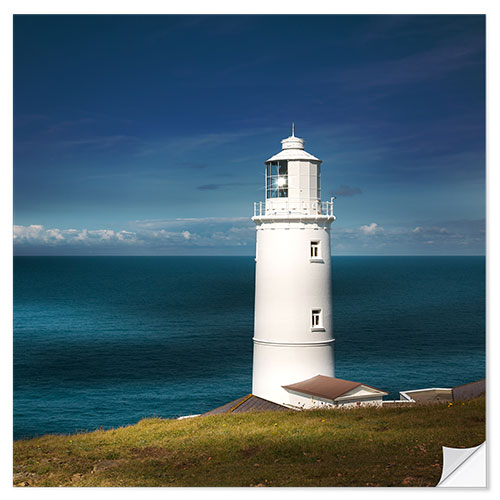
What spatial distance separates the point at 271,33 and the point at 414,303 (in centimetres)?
4783

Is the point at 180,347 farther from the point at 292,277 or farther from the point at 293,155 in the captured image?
the point at 293,155

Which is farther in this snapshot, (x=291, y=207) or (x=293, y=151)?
(x=293, y=151)

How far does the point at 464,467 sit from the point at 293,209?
21.6 ft

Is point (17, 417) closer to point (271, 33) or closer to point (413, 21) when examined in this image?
point (271, 33)

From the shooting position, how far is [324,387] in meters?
12.8

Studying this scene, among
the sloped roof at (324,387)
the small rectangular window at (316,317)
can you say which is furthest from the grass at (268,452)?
the small rectangular window at (316,317)

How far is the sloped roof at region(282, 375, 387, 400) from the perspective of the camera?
12.5 m

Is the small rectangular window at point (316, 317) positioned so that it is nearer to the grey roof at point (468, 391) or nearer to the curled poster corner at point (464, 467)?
the grey roof at point (468, 391)

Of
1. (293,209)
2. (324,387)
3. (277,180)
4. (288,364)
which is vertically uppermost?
(277,180)

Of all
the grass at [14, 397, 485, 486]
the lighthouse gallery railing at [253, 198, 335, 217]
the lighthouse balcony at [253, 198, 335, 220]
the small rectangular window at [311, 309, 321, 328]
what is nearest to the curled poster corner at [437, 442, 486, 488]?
the grass at [14, 397, 485, 486]

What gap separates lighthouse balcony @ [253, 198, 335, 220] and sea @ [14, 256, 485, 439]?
10872 millimetres

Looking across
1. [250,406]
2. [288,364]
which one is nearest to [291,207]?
[288,364]

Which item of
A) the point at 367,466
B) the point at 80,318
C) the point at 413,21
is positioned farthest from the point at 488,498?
the point at 80,318
